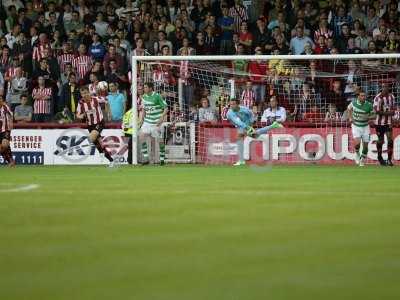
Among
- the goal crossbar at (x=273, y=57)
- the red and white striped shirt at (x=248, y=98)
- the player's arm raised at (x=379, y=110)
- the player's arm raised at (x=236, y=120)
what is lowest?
the player's arm raised at (x=236, y=120)

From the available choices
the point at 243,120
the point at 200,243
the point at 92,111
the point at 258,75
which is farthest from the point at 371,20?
the point at 200,243

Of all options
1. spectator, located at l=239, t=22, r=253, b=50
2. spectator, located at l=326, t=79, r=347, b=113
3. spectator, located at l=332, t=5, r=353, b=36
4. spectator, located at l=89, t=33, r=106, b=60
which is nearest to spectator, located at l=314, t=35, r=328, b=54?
spectator, located at l=332, t=5, r=353, b=36

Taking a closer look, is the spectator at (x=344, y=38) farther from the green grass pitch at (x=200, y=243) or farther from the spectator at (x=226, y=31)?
the green grass pitch at (x=200, y=243)

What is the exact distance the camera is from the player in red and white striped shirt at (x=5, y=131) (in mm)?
21758

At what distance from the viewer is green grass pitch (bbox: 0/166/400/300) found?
502 cm

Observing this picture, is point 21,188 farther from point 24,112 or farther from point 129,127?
point 24,112

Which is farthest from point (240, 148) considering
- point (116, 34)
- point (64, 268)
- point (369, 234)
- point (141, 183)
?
point (64, 268)

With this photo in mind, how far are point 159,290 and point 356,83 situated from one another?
59.7 feet

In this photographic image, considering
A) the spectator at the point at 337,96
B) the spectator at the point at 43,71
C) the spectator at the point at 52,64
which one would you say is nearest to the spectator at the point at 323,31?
the spectator at the point at 337,96

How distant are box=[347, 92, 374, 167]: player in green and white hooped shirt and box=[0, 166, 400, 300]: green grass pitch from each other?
27.5 feet

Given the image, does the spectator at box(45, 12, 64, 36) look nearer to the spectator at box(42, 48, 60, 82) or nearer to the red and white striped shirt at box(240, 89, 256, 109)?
the spectator at box(42, 48, 60, 82)

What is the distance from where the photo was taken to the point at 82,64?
79.8 ft

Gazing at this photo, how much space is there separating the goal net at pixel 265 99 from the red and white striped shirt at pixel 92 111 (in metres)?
0.99

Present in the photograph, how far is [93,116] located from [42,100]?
10.4 ft
